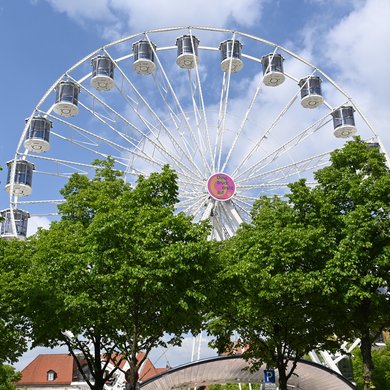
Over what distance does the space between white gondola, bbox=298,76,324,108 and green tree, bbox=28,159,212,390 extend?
24217 mm

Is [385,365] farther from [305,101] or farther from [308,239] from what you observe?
[308,239]

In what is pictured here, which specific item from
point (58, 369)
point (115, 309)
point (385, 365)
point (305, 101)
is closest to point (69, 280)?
point (115, 309)

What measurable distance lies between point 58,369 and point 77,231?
59.4m

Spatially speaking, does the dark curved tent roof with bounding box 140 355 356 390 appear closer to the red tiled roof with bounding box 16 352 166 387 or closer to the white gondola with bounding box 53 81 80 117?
the white gondola with bounding box 53 81 80 117

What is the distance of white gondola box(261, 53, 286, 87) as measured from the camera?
4134 cm

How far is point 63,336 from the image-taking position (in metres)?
21.1

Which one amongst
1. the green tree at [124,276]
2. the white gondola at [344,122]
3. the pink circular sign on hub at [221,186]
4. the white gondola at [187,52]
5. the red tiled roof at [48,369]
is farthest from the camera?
the red tiled roof at [48,369]

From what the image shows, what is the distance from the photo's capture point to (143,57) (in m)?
39.7

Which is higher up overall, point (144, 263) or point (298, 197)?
point (298, 197)

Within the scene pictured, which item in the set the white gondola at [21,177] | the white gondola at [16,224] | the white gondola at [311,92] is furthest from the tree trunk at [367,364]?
the white gondola at [311,92]

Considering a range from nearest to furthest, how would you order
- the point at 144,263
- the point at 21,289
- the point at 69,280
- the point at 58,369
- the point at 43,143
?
the point at 144,263 < the point at 69,280 < the point at 21,289 < the point at 43,143 < the point at 58,369

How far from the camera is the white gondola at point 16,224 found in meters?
33.7

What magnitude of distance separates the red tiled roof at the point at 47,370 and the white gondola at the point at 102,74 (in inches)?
1834

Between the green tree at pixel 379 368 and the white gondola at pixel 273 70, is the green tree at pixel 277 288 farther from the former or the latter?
the white gondola at pixel 273 70
